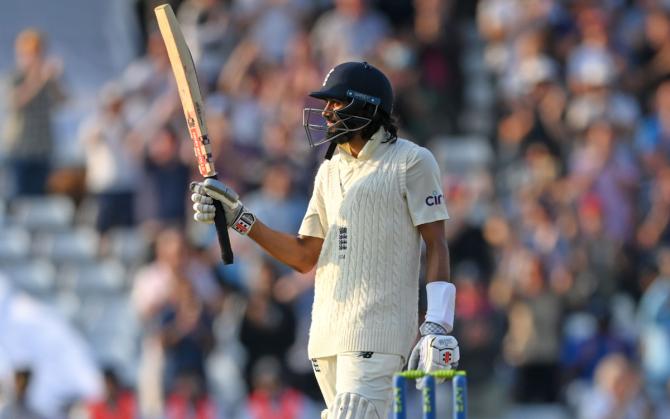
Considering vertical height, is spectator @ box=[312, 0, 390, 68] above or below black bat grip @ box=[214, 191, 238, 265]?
above

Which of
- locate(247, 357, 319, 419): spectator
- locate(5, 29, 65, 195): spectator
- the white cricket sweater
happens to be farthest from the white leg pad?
locate(5, 29, 65, 195): spectator

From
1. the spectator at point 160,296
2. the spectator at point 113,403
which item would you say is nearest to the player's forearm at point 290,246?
the spectator at point 113,403

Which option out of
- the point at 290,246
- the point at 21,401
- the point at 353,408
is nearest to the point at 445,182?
the point at 21,401

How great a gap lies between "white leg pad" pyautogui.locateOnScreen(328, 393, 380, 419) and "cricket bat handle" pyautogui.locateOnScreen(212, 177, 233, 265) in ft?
2.40

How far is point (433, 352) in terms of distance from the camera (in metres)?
6.44

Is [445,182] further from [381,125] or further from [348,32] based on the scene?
[381,125]

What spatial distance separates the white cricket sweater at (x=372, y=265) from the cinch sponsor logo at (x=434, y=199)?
→ 0.04 metres

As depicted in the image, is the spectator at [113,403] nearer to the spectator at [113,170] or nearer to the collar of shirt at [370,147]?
the spectator at [113,170]

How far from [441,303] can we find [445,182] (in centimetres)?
736

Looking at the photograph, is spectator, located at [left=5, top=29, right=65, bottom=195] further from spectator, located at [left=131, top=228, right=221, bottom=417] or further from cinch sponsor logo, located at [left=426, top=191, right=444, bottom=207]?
cinch sponsor logo, located at [left=426, top=191, right=444, bottom=207]

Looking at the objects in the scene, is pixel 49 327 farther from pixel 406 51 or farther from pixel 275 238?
pixel 275 238

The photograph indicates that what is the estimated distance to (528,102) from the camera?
14.4 meters

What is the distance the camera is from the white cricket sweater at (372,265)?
6.75 meters

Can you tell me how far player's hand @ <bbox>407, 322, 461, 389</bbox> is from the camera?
643 centimetres
